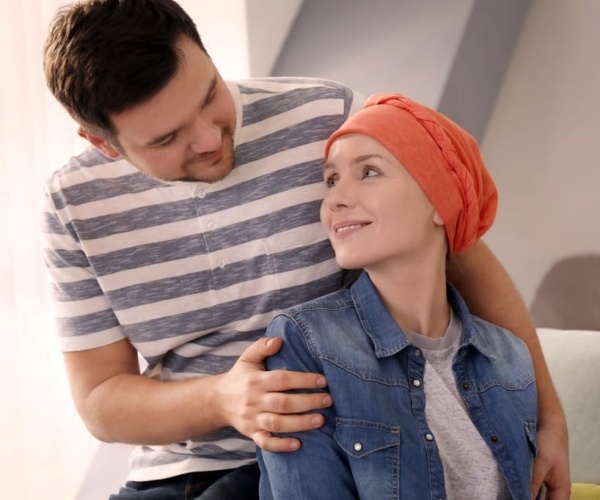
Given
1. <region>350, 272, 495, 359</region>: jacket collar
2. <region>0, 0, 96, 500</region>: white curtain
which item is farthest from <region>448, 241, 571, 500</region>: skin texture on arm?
<region>0, 0, 96, 500</region>: white curtain

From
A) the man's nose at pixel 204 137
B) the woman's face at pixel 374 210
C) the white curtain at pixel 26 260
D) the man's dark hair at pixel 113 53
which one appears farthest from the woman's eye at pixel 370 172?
the white curtain at pixel 26 260

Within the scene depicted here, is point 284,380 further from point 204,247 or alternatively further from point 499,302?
point 499,302

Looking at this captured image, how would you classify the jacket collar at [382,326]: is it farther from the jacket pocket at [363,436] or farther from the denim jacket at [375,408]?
the jacket pocket at [363,436]

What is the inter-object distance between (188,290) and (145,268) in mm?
92

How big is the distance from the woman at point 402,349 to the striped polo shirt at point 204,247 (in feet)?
0.40

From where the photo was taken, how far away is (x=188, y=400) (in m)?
1.57

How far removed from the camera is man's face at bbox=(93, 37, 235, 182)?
1.52 m

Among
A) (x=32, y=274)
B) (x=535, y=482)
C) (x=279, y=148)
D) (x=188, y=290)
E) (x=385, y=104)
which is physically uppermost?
(x=385, y=104)

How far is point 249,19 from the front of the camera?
2.61 m

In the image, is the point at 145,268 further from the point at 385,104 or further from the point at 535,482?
the point at 535,482

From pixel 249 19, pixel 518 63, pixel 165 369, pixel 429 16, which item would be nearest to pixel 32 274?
pixel 165 369

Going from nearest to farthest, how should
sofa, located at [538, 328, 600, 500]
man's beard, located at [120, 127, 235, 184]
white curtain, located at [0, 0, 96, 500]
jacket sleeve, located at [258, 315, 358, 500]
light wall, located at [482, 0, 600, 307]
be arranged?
jacket sleeve, located at [258, 315, 358, 500] < man's beard, located at [120, 127, 235, 184] < sofa, located at [538, 328, 600, 500] < white curtain, located at [0, 0, 96, 500] < light wall, located at [482, 0, 600, 307]

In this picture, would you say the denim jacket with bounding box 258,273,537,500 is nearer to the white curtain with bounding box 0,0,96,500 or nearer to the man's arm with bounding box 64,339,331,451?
the man's arm with bounding box 64,339,331,451

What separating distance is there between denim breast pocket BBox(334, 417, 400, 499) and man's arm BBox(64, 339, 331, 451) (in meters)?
0.05
